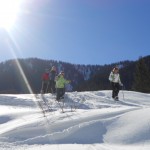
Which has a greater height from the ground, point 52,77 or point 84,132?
point 52,77

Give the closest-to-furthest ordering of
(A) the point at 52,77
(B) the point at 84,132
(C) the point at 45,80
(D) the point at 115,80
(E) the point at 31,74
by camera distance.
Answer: (B) the point at 84,132
(D) the point at 115,80
(A) the point at 52,77
(C) the point at 45,80
(E) the point at 31,74

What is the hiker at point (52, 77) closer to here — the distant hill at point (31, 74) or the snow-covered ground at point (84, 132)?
the snow-covered ground at point (84, 132)

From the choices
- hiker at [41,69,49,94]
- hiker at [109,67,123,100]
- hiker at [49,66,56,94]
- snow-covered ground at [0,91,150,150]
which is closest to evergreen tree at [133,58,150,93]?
hiker at [41,69,49,94]

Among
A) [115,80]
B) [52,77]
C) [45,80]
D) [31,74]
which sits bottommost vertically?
[115,80]

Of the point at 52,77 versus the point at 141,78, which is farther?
the point at 141,78

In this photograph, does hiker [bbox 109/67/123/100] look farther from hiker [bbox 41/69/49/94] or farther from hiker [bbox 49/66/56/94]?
hiker [bbox 41/69/49/94]

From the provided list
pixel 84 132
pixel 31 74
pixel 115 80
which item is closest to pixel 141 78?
pixel 115 80

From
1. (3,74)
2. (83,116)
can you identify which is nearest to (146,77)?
(83,116)

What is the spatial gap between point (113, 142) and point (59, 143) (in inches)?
46.9

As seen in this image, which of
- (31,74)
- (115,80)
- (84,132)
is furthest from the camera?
(31,74)

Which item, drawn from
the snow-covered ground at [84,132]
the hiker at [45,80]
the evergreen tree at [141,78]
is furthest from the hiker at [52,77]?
the evergreen tree at [141,78]

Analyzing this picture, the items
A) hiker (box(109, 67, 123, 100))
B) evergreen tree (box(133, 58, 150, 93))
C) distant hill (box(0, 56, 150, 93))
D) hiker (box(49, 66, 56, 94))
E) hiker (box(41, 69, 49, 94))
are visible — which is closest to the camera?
hiker (box(109, 67, 123, 100))

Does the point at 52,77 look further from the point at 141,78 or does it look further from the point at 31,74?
the point at 31,74

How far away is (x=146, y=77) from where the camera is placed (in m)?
65.4
